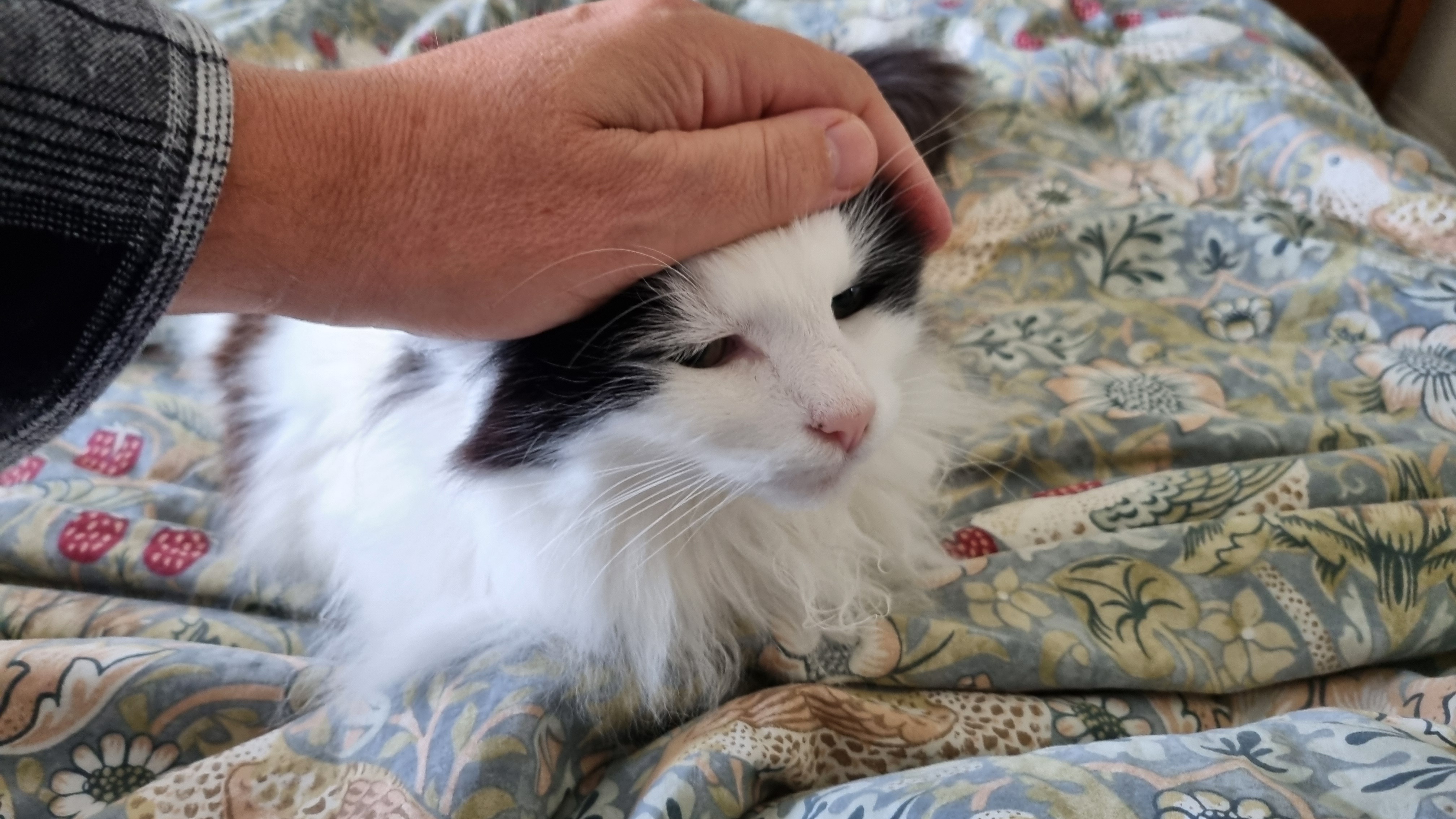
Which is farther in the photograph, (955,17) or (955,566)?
(955,17)

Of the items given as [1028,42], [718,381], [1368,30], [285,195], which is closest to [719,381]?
[718,381]

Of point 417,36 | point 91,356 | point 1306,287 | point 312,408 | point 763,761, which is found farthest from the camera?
point 417,36

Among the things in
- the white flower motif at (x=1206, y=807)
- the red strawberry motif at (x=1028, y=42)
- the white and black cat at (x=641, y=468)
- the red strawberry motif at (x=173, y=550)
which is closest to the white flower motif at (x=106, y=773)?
the white and black cat at (x=641, y=468)

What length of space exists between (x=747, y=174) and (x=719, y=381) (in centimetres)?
19

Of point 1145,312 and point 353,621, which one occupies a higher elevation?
point 1145,312

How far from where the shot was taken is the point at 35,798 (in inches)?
31.4

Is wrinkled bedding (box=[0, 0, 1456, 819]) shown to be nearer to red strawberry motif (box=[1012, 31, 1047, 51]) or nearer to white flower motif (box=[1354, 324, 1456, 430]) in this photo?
white flower motif (box=[1354, 324, 1456, 430])

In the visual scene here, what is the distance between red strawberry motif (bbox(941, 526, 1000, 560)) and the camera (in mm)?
1070

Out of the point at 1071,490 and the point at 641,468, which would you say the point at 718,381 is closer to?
the point at 641,468

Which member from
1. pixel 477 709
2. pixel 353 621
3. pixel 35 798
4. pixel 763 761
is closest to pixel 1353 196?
pixel 763 761

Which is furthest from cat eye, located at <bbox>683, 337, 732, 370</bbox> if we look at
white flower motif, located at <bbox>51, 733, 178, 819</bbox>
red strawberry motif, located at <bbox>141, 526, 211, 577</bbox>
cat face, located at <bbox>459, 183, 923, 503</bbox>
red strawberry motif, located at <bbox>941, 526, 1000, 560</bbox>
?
red strawberry motif, located at <bbox>141, 526, 211, 577</bbox>

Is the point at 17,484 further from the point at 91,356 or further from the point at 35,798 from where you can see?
the point at 91,356

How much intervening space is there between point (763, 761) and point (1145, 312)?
106cm

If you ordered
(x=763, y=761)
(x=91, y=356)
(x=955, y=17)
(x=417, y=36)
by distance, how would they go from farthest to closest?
(x=955, y=17) → (x=417, y=36) → (x=763, y=761) → (x=91, y=356)
